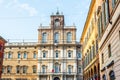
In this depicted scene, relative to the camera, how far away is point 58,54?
6544 centimetres

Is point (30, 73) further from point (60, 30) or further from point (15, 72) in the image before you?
point (60, 30)

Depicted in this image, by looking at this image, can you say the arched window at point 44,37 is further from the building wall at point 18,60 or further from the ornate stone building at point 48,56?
the building wall at point 18,60

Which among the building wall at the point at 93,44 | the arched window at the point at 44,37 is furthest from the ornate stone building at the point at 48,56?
the building wall at the point at 93,44

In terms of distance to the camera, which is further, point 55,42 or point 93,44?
point 55,42

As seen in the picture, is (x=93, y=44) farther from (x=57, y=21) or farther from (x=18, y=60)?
(x=18, y=60)

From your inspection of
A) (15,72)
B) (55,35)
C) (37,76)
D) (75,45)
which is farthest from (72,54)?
(15,72)

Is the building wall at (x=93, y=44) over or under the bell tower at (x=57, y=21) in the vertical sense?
under

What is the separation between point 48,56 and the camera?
214 feet

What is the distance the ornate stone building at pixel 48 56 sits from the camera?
63.9 meters

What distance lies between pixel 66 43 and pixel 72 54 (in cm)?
334

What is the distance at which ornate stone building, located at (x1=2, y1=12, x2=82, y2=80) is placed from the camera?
210ft

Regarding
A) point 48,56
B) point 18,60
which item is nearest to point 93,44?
point 48,56

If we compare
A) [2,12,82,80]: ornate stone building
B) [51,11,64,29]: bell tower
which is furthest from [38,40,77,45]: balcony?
[51,11,64,29]: bell tower

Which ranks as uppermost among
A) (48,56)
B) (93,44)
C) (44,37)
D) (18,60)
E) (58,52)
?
(44,37)
